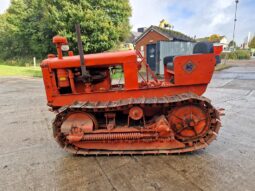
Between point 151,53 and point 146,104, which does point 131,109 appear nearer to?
point 146,104

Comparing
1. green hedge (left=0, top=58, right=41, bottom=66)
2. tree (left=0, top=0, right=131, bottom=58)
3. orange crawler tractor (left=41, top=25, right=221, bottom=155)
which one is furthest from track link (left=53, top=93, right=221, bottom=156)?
green hedge (left=0, top=58, right=41, bottom=66)

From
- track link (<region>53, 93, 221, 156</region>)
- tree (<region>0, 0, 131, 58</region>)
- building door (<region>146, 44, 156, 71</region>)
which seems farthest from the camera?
tree (<region>0, 0, 131, 58</region>)

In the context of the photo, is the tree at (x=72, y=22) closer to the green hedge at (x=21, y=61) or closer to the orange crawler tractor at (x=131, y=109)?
the green hedge at (x=21, y=61)

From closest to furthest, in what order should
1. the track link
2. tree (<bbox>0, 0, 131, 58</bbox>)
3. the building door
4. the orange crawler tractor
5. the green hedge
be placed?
1. the track link
2. the orange crawler tractor
3. the building door
4. tree (<bbox>0, 0, 131, 58</bbox>)
5. the green hedge

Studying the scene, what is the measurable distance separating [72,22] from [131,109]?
1691cm

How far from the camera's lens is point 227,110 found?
5.98m

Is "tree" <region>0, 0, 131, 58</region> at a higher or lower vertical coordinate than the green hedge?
higher

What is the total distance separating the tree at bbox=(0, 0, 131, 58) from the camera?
59.2 feet

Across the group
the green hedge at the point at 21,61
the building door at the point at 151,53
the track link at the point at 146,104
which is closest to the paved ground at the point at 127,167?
the track link at the point at 146,104

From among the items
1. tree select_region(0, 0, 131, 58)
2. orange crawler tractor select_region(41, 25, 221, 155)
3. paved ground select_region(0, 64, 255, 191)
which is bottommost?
paved ground select_region(0, 64, 255, 191)

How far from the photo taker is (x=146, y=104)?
133 inches

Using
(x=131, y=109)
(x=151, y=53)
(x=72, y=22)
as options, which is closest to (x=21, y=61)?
(x=72, y=22)

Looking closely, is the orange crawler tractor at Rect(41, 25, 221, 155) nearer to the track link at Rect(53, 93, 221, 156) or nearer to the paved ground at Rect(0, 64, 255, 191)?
the track link at Rect(53, 93, 221, 156)

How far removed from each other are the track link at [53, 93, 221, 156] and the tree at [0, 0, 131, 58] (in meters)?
15.4
